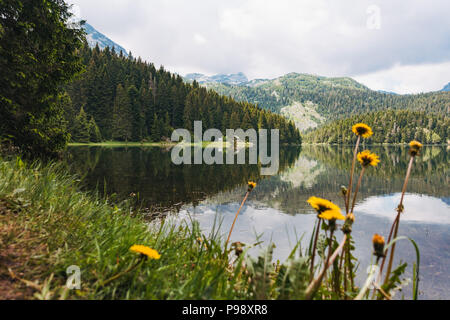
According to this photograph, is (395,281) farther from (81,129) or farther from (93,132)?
(93,132)

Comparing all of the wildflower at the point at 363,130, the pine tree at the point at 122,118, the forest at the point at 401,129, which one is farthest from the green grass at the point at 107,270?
the forest at the point at 401,129

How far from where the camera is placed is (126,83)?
81.7 metres

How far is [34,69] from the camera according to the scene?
8.23 meters

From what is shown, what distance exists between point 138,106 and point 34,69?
238 feet

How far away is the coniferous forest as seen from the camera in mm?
70000

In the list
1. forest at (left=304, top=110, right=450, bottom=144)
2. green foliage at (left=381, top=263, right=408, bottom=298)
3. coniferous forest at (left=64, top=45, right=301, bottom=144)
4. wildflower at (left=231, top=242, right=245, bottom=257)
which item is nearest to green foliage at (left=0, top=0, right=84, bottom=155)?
wildflower at (left=231, top=242, right=245, bottom=257)

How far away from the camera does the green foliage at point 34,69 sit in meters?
7.69

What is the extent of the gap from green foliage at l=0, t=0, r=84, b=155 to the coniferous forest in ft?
185

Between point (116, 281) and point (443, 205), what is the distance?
15709 mm

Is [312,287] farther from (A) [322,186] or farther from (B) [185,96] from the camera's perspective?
(B) [185,96]

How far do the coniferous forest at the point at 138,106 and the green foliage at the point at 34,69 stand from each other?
56.5m

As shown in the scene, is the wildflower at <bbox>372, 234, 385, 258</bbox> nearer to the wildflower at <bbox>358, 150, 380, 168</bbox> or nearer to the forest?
the wildflower at <bbox>358, 150, 380, 168</bbox>

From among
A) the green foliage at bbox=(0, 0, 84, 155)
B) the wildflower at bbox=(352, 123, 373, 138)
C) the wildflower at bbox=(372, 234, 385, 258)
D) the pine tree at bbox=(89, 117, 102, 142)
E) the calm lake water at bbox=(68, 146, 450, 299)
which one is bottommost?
the calm lake water at bbox=(68, 146, 450, 299)
